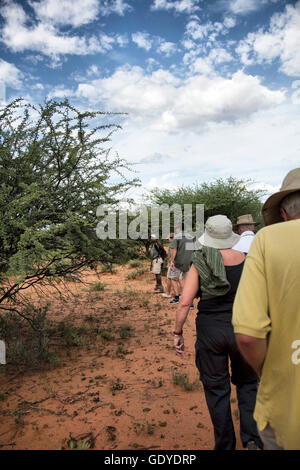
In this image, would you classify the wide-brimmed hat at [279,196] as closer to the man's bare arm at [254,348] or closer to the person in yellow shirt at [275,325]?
the person in yellow shirt at [275,325]

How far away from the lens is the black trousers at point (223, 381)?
2531mm

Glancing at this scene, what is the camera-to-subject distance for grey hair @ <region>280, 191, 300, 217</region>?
4.88 ft

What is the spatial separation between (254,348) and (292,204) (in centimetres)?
72

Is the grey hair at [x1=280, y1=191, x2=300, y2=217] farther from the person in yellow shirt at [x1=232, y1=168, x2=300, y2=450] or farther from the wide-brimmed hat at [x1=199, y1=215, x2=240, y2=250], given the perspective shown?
the wide-brimmed hat at [x1=199, y1=215, x2=240, y2=250]

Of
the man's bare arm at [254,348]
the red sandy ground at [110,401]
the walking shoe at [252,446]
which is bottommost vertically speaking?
the red sandy ground at [110,401]

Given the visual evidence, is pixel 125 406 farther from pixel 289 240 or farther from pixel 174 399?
pixel 289 240

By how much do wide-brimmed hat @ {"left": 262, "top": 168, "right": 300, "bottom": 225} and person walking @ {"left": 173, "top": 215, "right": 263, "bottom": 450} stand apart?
0.89 metres

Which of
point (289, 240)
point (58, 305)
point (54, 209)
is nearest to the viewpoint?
point (289, 240)

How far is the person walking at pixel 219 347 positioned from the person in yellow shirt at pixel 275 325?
110 cm

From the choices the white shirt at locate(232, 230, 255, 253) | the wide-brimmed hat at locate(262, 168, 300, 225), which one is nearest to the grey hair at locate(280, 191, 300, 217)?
the wide-brimmed hat at locate(262, 168, 300, 225)

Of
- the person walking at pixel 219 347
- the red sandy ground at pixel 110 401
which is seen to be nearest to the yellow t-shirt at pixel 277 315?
the person walking at pixel 219 347
